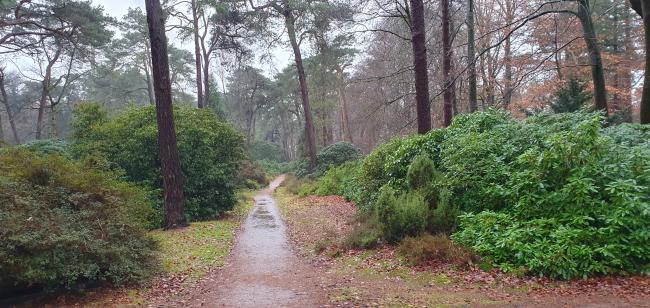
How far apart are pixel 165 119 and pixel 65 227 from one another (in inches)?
268

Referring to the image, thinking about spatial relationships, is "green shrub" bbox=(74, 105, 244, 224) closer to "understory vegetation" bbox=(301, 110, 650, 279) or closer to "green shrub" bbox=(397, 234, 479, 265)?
"understory vegetation" bbox=(301, 110, 650, 279)

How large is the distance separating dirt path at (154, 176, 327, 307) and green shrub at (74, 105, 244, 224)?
528 centimetres

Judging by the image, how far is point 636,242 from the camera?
21.0 ft

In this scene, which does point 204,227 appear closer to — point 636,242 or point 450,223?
point 450,223

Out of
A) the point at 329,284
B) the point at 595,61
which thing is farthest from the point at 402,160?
the point at 595,61

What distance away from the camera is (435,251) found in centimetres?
786

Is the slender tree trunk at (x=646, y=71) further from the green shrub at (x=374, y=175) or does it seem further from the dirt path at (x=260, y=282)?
the dirt path at (x=260, y=282)

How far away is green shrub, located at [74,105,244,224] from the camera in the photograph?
51.2 feet

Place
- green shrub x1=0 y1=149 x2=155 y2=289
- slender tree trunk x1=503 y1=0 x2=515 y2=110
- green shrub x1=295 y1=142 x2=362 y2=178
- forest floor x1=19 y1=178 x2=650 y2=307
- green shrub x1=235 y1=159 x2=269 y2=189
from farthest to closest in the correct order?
green shrub x1=235 y1=159 x2=269 y2=189 → green shrub x1=295 y1=142 x2=362 y2=178 → slender tree trunk x1=503 y1=0 x2=515 y2=110 → green shrub x1=0 y1=149 x2=155 y2=289 → forest floor x1=19 y1=178 x2=650 y2=307

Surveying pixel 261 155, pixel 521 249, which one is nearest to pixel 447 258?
pixel 521 249

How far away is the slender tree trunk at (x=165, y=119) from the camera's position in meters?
12.8

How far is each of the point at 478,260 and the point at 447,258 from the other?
538 millimetres

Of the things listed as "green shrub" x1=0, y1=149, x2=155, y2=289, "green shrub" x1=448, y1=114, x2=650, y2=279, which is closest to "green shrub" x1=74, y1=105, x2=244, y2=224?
"green shrub" x1=0, y1=149, x2=155, y2=289

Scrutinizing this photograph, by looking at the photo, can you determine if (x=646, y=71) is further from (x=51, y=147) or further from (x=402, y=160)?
(x=51, y=147)
